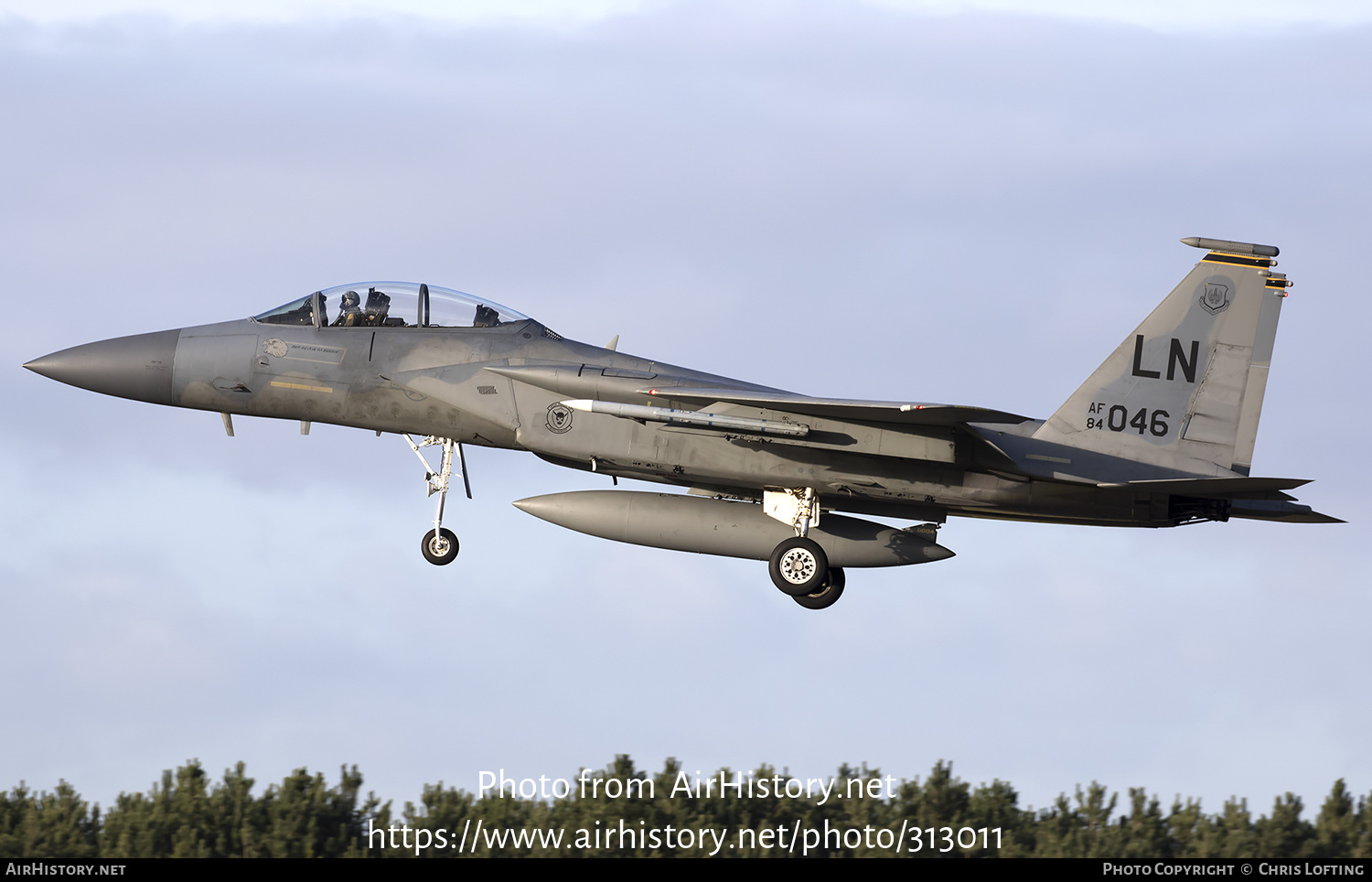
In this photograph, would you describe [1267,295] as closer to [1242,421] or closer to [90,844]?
[1242,421]

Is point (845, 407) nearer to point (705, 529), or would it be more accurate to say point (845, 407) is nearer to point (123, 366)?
point (705, 529)

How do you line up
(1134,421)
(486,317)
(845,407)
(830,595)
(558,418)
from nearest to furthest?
(845,407)
(558,418)
(1134,421)
(486,317)
(830,595)

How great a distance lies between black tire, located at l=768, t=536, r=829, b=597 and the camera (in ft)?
55.4

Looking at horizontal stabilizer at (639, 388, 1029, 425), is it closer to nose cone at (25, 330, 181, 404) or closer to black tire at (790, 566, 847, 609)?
black tire at (790, 566, 847, 609)

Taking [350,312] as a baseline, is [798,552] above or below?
below

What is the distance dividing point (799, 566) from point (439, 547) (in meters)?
4.20

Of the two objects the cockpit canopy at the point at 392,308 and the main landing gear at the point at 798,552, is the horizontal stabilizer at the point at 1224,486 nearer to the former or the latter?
the main landing gear at the point at 798,552

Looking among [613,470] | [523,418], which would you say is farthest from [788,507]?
[523,418]

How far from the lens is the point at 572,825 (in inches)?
768

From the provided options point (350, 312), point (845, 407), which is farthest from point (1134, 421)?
point (350, 312)

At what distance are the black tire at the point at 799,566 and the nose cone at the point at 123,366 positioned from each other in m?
7.49

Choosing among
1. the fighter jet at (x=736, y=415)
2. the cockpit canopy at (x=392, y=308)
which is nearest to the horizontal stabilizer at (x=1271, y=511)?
the fighter jet at (x=736, y=415)

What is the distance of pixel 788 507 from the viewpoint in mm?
17062

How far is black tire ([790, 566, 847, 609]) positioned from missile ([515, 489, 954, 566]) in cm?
29
